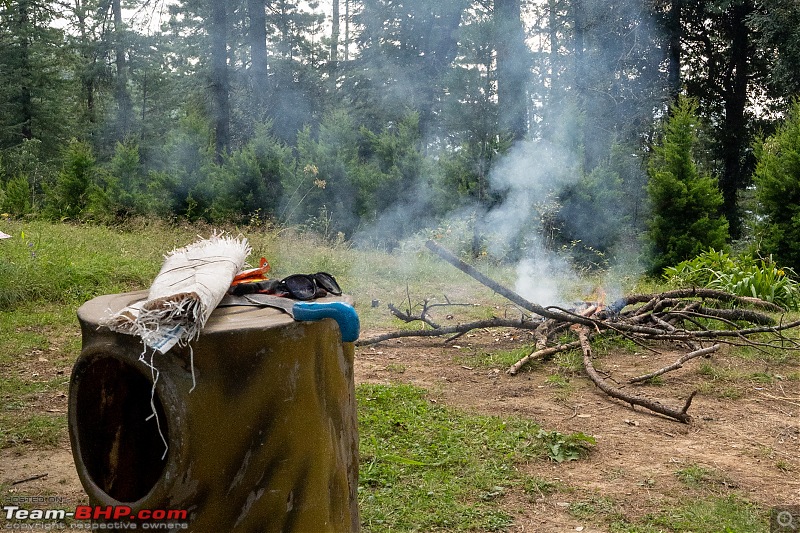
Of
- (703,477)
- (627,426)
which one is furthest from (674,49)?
(703,477)

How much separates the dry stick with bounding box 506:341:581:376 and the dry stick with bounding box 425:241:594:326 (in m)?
0.23

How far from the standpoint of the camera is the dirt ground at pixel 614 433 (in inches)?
127

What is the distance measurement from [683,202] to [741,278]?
3.22 meters

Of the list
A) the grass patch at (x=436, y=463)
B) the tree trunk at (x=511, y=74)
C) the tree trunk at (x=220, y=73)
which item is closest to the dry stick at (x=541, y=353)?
the grass patch at (x=436, y=463)

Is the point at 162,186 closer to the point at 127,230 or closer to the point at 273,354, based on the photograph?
the point at 127,230

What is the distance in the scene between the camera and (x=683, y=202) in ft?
36.9

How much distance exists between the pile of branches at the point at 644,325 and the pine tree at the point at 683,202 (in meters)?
4.18

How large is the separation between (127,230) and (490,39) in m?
8.51

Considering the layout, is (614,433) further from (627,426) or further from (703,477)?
(703,477)

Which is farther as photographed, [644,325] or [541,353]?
[644,325]

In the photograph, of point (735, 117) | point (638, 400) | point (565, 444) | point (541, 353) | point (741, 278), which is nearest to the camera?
point (565, 444)

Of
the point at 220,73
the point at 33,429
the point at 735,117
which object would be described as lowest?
the point at 33,429

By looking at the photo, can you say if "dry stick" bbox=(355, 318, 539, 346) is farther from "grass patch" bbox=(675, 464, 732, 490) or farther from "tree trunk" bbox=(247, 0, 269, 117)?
"tree trunk" bbox=(247, 0, 269, 117)

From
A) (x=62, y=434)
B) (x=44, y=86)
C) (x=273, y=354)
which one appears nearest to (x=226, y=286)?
(x=273, y=354)
